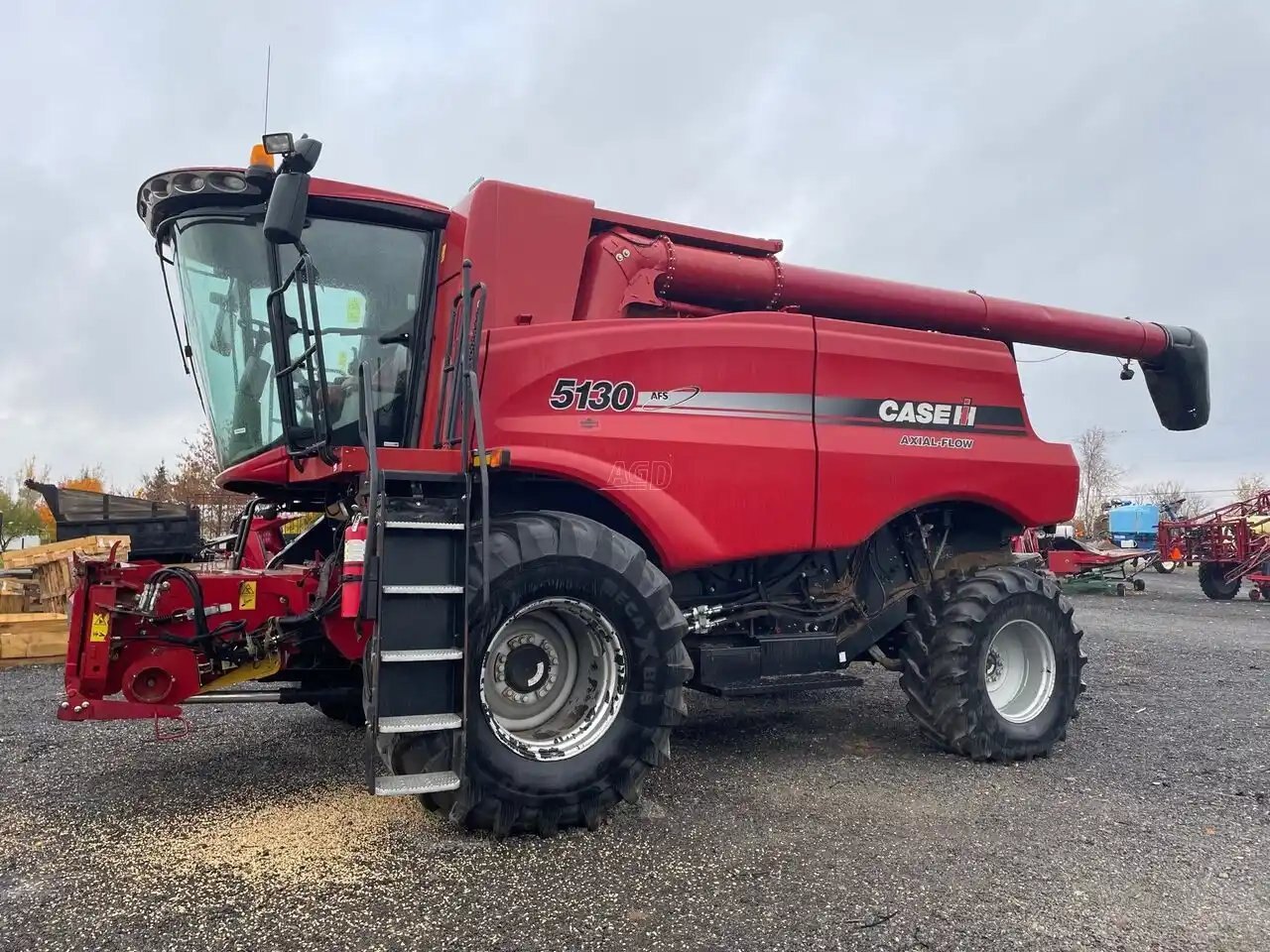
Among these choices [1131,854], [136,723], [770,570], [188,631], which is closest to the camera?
[1131,854]

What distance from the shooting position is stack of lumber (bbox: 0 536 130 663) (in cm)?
866

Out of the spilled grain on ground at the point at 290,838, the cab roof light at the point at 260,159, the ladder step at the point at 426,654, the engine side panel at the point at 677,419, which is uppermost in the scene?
the cab roof light at the point at 260,159

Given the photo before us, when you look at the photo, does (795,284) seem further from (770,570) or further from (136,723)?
(136,723)

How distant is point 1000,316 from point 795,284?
5.71 feet

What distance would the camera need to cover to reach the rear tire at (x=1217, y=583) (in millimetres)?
18734

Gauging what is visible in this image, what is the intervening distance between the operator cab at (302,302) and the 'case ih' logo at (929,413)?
2762mm

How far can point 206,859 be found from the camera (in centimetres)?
357

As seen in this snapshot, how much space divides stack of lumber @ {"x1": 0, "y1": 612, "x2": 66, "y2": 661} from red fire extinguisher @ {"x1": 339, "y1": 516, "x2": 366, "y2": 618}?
6910 millimetres

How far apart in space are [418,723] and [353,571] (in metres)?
0.64

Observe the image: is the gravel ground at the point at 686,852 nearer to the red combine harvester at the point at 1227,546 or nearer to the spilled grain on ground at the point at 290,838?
the spilled grain on ground at the point at 290,838

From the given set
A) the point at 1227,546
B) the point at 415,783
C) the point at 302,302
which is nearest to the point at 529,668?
the point at 415,783

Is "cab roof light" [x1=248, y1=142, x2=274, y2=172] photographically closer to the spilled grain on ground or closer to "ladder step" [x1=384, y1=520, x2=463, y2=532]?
"ladder step" [x1=384, y1=520, x2=463, y2=532]

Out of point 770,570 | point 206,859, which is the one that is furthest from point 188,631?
point 770,570

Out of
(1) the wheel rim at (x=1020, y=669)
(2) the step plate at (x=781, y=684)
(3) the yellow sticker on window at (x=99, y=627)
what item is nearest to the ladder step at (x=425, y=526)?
(3) the yellow sticker on window at (x=99, y=627)
